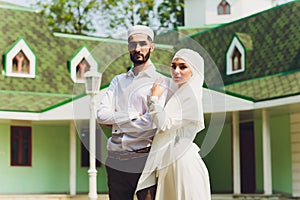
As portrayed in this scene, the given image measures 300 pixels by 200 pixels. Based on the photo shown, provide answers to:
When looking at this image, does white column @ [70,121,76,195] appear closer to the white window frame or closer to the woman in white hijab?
the white window frame

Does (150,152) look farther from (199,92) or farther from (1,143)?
(1,143)

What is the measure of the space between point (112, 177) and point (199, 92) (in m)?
0.68

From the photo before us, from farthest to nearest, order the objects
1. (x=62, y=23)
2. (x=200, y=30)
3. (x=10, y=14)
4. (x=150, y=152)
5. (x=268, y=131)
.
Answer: (x=62, y=23), (x=200, y=30), (x=10, y=14), (x=268, y=131), (x=150, y=152)

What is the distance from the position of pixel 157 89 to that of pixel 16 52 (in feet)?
54.0

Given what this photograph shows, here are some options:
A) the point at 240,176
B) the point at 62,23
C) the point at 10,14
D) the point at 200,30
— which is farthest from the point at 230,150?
the point at 62,23

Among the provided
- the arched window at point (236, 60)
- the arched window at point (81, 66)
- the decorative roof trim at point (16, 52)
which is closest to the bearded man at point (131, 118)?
the arched window at point (236, 60)

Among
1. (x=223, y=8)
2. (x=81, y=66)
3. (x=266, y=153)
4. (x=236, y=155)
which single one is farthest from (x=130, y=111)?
(x=223, y=8)

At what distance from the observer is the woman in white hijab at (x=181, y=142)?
4191mm

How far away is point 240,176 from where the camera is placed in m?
19.3

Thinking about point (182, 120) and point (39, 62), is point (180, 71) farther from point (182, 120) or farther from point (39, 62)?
point (39, 62)

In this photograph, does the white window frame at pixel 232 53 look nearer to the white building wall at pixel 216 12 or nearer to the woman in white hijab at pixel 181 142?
the white building wall at pixel 216 12

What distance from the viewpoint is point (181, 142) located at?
4285mm

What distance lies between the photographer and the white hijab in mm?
4191

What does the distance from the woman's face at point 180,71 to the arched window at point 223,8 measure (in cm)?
2116
